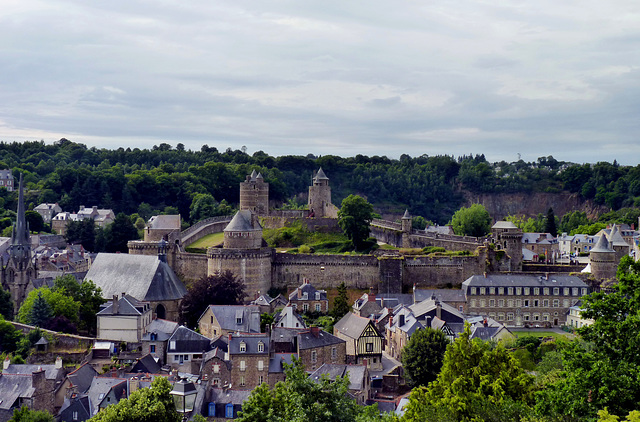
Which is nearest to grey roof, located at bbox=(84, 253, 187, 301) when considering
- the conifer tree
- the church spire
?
the conifer tree

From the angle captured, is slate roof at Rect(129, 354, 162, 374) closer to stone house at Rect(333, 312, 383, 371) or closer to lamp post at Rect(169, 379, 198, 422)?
lamp post at Rect(169, 379, 198, 422)

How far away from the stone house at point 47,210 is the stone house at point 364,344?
5464 centimetres

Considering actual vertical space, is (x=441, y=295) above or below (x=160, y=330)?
above

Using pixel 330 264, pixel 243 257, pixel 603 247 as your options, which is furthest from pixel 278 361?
pixel 603 247

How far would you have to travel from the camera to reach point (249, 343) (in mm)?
40000

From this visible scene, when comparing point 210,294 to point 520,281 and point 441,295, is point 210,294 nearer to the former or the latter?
point 441,295

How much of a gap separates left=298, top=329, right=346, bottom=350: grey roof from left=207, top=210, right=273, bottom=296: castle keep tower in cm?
1039

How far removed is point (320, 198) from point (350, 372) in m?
31.2

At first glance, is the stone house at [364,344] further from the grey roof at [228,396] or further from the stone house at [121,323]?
the stone house at [121,323]

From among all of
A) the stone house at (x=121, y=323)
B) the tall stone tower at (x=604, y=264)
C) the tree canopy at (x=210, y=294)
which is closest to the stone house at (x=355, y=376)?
the tree canopy at (x=210, y=294)

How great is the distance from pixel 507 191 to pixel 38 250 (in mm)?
78785

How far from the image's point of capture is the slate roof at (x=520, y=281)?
168ft

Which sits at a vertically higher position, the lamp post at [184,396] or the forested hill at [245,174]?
the forested hill at [245,174]

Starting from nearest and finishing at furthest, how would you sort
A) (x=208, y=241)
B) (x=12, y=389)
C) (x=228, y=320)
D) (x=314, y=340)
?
(x=12, y=389) → (x=314, y=340) → (x=228, y=320) → (x=208, y=241)
